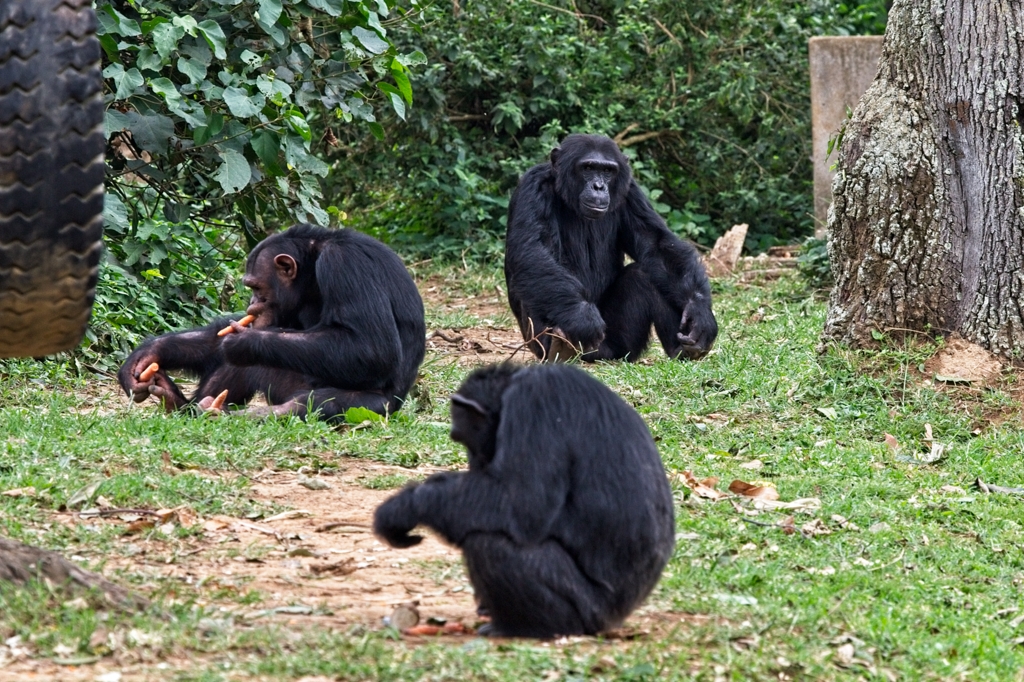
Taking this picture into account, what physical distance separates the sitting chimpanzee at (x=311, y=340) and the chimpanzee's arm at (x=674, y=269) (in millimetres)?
3054

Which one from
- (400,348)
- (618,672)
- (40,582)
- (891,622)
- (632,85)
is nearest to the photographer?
(618,672)

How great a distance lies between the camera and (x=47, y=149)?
351cm

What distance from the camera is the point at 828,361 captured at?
26.7ft

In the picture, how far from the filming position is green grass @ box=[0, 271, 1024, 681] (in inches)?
149

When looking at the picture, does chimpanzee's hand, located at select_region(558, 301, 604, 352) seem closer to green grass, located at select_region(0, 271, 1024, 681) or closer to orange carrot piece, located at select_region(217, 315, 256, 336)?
green grass, located at select_region(0, 271, 1024, 681)

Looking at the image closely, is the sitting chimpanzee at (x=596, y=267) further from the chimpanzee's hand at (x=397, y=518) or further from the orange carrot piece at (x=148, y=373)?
the chimpanzee's hand at (x=397, y=518)

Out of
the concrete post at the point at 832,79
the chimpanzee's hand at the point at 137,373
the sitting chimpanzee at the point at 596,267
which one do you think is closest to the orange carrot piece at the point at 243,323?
the chimpanzee's hand at the point at 137,373

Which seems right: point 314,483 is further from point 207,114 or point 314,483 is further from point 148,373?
point 207,114

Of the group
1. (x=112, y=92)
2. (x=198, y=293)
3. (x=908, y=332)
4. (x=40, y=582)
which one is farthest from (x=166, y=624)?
(x=198, y=293)

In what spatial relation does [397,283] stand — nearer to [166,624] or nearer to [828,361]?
[828,361]

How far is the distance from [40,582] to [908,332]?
227 inches

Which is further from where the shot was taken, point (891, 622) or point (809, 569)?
point (809, 569)

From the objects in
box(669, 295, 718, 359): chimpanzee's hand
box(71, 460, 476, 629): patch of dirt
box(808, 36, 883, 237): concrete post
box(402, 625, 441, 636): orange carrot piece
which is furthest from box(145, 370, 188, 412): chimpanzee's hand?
box(808, 36, 883, 237): concrete post

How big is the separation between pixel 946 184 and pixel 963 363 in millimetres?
1114
